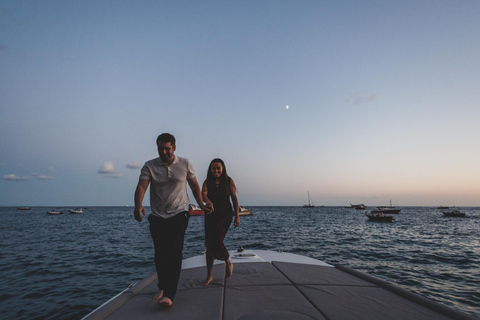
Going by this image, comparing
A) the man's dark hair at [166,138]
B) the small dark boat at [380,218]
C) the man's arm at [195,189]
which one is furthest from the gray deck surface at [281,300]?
the small dark boat at [380,218]

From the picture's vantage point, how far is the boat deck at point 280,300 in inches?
78.5

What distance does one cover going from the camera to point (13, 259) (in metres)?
10.3

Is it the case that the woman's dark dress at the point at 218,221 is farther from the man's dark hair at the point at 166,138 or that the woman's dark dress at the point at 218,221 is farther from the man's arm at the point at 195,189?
the man's dark hair at the point at 166,138

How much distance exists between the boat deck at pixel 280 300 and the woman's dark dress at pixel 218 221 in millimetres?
381

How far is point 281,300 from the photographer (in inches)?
90.1

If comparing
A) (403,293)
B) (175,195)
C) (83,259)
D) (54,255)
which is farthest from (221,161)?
(54,255)

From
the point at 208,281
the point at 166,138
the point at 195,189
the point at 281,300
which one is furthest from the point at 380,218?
the point at 166,138

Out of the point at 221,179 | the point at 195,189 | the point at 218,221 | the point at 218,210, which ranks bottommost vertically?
the point at 218,221

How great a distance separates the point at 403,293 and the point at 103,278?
805 cm

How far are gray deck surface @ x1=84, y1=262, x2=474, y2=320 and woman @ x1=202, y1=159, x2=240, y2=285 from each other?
306 mm

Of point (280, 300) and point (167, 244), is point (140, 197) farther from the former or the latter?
point (280, 300)

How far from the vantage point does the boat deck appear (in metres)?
1.99

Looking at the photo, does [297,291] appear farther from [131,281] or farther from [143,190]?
[131,281]

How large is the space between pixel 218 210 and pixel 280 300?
1356 millimetres
